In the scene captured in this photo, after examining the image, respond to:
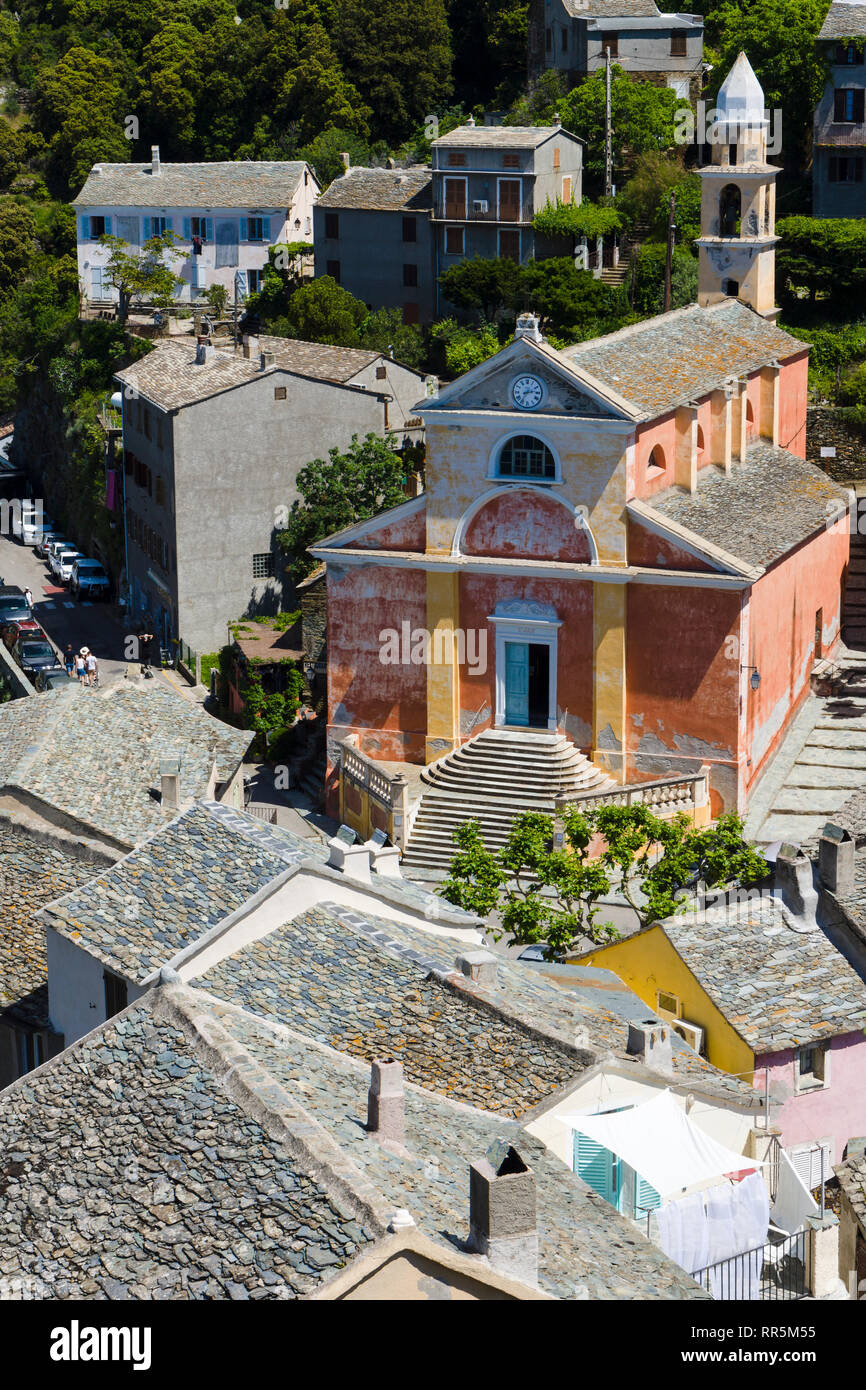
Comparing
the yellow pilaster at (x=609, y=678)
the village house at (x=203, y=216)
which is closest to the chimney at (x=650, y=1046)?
the yellow pilaster at (x=609, y=678)

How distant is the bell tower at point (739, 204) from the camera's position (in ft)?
194

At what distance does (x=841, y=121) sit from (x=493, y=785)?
3395 cm

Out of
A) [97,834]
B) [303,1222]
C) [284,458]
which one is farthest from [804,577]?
[303,1222]

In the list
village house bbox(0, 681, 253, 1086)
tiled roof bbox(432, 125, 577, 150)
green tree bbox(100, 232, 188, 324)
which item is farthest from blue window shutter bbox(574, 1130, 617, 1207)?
green tree bbox(100, 232, 188, 324)

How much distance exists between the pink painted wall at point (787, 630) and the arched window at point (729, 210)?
7942mm

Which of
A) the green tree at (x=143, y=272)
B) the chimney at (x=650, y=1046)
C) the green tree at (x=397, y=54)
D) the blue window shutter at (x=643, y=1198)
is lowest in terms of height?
the blue window shutter at (x=643, y=1198)

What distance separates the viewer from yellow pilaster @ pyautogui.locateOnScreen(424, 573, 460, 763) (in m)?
50.6

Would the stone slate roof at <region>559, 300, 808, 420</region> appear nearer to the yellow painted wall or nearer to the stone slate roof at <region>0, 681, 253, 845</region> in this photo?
the stone slate roof at <region>0, 681, 253, 845</region>

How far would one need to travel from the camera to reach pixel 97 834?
A: 3903cm

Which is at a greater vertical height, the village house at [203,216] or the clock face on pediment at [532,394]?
the village house at [203,216]

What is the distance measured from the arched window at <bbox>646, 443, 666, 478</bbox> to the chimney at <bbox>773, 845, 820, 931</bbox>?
16.2 metres

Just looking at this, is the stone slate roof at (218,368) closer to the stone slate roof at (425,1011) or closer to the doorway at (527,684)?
the doorway at (527,684)
